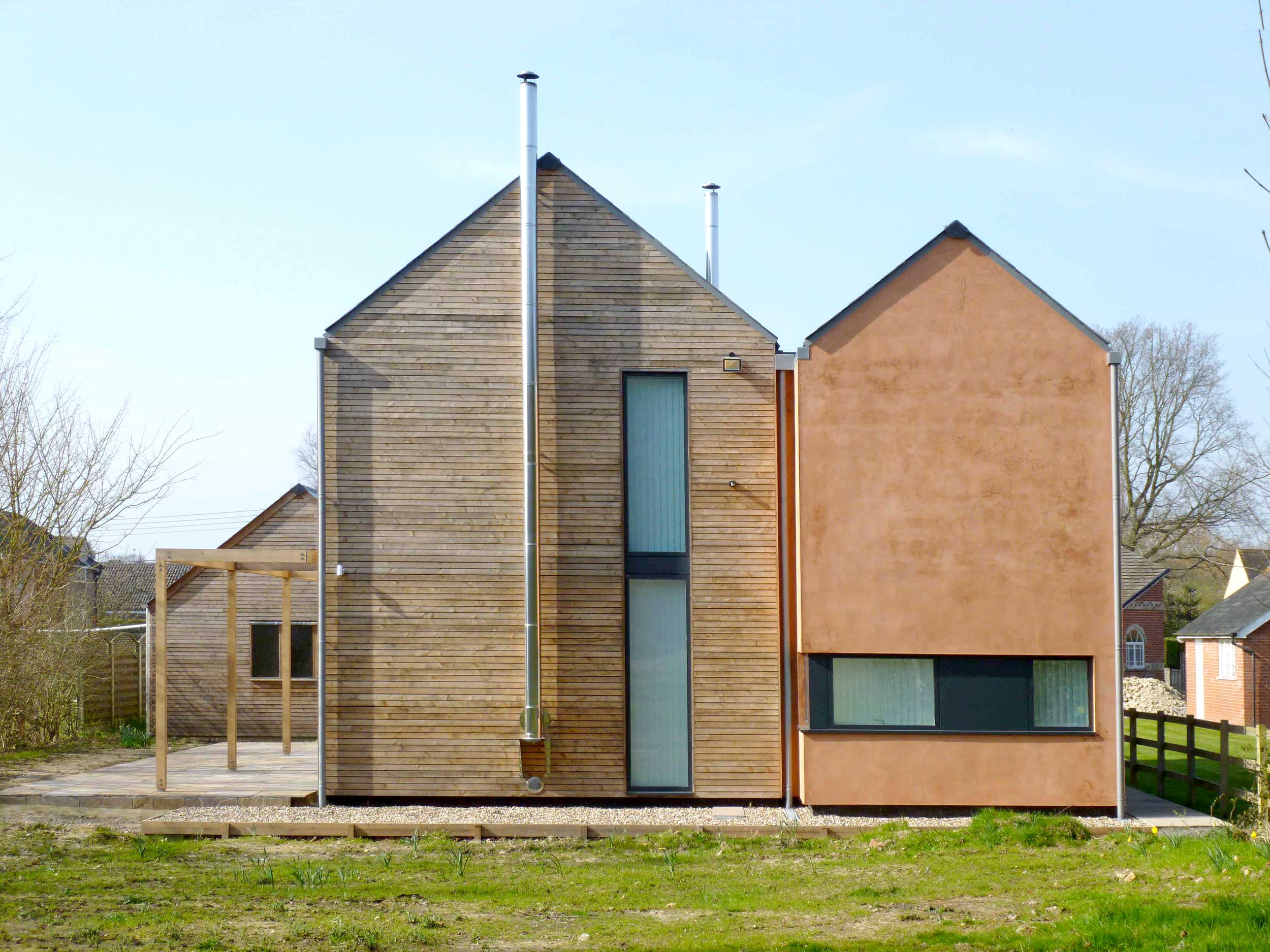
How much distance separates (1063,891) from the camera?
28.8ft

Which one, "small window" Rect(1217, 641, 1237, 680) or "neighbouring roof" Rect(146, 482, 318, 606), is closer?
"neighbouring roof" Rect(146, 482, 318, 606)

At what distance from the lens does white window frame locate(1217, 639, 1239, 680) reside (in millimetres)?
33156

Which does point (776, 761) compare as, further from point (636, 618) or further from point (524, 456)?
point (524, 456)

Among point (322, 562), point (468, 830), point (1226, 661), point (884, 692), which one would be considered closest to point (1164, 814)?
point (884, 692)

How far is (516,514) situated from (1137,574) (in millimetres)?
31553

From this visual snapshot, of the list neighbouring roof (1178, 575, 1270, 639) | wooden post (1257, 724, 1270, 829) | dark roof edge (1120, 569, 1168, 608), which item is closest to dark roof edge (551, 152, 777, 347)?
wooden post (1257, 724, 1270, 829)

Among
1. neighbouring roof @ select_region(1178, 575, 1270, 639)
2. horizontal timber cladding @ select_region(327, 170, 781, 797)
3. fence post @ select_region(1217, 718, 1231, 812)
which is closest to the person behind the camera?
fence post @ select_region(1217, 718, 1231, 812)

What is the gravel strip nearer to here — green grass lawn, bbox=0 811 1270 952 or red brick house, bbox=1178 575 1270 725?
green grass lawn, bbox=0 811 1270 952

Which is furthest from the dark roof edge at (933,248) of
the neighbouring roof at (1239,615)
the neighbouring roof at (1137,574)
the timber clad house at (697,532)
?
the neighbouring roof at (1137,574)

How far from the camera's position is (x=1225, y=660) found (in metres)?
33.9

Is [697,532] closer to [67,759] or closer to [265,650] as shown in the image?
[67,759]

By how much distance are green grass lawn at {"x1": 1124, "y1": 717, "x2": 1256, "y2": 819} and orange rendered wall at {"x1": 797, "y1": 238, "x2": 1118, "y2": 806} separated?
2190 millimetres

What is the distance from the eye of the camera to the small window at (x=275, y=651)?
21609 millimetres

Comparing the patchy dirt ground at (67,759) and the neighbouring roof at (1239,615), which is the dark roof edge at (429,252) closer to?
the patchy dirt ground at (67,759)
